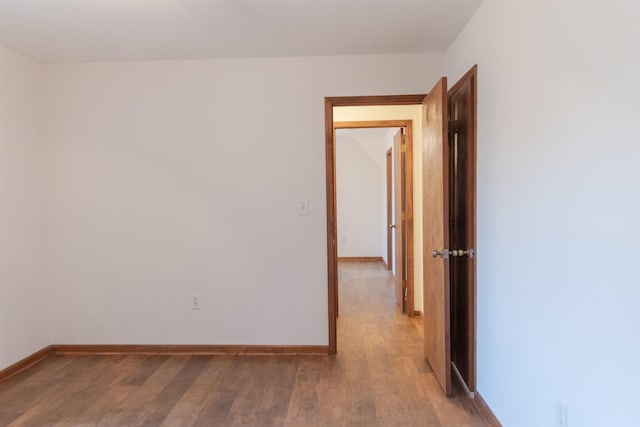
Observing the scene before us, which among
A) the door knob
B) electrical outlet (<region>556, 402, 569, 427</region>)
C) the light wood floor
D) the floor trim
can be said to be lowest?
the light wood floor

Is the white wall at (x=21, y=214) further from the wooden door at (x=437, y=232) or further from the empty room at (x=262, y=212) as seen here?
the wooden door at (x=437, y=232)

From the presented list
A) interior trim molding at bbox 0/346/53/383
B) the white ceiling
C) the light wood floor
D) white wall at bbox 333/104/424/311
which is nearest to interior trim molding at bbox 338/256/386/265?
white wall at bbox 333/104/424/311

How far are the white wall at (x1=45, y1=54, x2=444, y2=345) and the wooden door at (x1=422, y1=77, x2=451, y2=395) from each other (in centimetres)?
65

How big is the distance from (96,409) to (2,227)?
1462 millimetres

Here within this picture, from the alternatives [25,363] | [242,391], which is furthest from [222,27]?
[25,363]

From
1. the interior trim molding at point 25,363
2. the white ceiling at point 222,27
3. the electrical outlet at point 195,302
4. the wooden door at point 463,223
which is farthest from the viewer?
the electrical outlet at point 195,302

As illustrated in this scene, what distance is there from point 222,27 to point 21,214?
2.05 meters

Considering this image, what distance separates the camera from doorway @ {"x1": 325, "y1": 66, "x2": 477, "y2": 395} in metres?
2.34

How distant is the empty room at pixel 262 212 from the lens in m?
1.85

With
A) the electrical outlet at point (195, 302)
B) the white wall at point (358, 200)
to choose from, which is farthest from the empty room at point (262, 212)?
the white wall at point (358, 200)

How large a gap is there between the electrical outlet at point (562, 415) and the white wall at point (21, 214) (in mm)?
3384

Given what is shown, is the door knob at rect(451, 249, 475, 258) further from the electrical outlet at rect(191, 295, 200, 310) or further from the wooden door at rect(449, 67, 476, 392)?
the electrical outlet at rect(191, 295, 200, 310)

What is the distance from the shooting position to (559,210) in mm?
1467

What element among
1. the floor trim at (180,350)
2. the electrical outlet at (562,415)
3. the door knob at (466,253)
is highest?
the door knob at (466,253)
